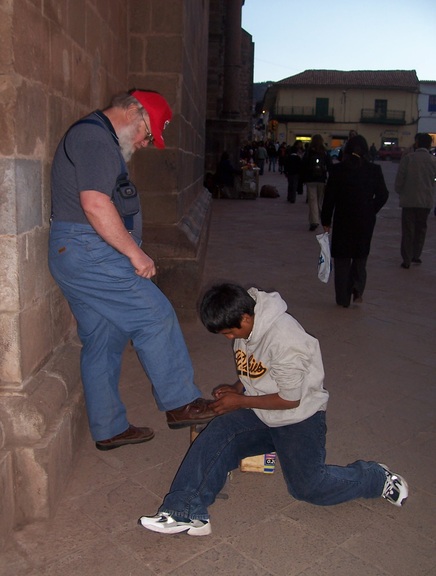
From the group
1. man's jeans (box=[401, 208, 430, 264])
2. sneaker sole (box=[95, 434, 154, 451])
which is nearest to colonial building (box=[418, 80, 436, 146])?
man's jeans (box=[401, 208, 430, 264])

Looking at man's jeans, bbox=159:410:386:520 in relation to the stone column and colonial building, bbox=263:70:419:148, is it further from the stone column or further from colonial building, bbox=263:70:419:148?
colonial building, bbox=263:70:419:148

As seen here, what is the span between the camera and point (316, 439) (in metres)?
2.91

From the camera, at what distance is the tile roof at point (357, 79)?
65.7 meters

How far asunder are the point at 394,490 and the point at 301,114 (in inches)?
2604

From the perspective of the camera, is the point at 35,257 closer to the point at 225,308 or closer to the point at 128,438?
the point at 225,308

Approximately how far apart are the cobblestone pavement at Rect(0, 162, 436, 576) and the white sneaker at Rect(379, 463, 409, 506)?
0.05m

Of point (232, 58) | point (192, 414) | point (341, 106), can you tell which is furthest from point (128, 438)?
point (341, 106)

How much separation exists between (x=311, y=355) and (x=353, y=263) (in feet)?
13.0

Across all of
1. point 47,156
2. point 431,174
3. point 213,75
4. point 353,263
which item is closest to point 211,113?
point 213,75

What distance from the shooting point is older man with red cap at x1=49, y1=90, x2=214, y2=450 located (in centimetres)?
292

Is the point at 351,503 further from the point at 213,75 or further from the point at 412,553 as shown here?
the point at 213,75

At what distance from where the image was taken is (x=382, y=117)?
219ft

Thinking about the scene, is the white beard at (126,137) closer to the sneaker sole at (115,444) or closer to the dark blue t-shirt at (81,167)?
the dark blue t-shirt at (81,167)

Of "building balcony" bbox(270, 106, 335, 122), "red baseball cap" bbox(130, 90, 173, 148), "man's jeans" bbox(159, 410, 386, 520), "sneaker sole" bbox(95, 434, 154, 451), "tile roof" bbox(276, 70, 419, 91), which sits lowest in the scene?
"sneaker sole" bbox(95, 434, 154, 451)
